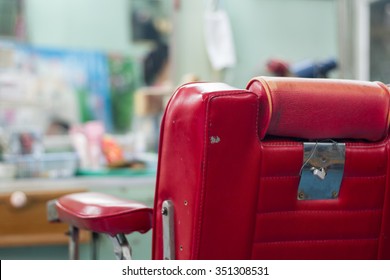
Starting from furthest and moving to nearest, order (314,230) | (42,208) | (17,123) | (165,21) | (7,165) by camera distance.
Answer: (165,21)
(17,123)
(7,165)
(42,208)
(314,230)

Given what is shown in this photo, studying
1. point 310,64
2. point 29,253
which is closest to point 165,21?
point 310,64

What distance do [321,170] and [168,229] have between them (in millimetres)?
404

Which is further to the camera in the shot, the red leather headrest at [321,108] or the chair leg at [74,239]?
the chair leg at [74,239]

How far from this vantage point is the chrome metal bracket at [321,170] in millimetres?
1254

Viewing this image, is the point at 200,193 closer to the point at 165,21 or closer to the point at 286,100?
the point at 286,100

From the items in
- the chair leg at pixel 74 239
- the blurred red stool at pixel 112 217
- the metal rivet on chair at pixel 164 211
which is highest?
the metal rivet on chair at pixel 164 211

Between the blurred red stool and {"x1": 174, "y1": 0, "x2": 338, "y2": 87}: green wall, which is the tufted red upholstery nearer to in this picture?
the blurred red stool

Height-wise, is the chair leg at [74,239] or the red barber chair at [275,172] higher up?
the red barber chair at [275,172]

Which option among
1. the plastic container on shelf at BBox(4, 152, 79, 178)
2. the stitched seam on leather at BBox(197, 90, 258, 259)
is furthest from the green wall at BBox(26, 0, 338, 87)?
the stitched seam on leather at BBox(197, 90, 258, 259)

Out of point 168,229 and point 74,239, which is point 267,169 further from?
point 74,239

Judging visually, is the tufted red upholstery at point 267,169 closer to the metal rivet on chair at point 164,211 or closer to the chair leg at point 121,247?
the metal rivet on chair at point 164,211

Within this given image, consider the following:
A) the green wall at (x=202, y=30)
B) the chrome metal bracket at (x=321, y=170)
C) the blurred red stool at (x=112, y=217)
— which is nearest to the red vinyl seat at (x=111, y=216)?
→ the blurred red stool at (x=112, y=217)

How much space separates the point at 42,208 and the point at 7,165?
39 centimetres

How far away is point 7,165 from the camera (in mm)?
2828
